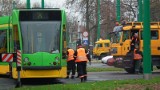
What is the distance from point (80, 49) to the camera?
64.8 ft

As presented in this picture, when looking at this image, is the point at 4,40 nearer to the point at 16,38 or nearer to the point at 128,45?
the point at 16,38

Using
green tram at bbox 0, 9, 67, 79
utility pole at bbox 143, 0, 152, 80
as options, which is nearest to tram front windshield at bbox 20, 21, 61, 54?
green tram at bbox 0, 9, 67, 79

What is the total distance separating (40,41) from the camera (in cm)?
1819

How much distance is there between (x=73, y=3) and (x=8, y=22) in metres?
37.5

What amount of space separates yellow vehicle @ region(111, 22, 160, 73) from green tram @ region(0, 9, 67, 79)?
620 cm

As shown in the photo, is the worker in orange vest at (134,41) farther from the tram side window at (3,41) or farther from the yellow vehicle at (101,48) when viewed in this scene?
the yellow vehicle at (101,48)

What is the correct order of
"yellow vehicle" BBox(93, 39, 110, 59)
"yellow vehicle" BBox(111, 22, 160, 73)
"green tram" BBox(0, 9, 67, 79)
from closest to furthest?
"green tram" BBox(0, 9, 67, 79) → "yellow vehicle" BBox(111, 22, 160, 73) → "yellow vehicle" BBox(93, 39, 110, 59)

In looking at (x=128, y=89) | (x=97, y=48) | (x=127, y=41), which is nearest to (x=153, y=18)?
(x=97, y=48)

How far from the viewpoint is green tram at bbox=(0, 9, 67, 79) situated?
18047 mm

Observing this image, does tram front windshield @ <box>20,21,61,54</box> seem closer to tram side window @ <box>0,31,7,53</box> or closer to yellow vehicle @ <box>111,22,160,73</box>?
tram side window @ <box>0,31,7,53</box>

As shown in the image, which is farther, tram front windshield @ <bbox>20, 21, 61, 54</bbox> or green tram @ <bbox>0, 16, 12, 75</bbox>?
green tram @ <bbox>0, 16, 12, 75</bbox>

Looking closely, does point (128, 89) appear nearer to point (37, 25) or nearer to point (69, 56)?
point (37, 25)

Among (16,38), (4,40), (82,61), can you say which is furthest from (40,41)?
(4,40)

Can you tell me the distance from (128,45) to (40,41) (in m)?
7.06
